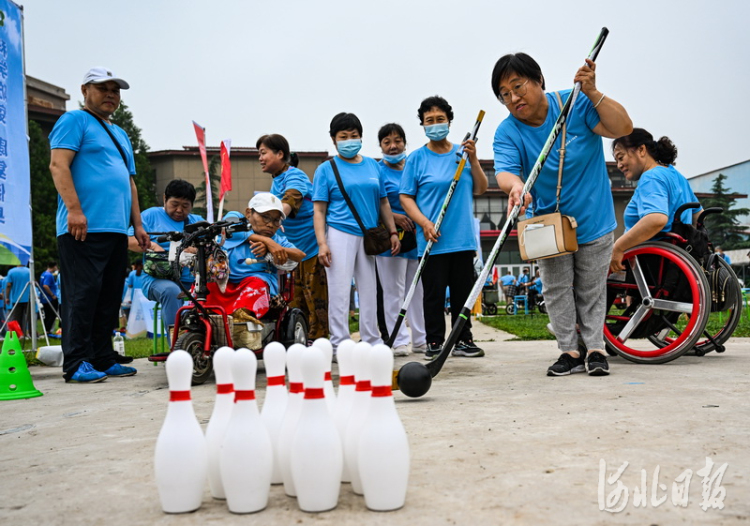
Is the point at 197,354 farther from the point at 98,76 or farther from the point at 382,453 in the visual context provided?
the point at 382,453

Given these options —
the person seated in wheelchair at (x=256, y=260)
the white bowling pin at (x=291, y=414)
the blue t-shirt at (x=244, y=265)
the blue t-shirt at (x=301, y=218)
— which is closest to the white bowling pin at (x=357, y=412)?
the white bowling pin at (x=291, y=414)

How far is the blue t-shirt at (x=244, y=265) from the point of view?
4.70 meters

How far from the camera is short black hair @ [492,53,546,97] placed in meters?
3.89

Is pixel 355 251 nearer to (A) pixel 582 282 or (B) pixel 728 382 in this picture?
(A) pixel 582 282

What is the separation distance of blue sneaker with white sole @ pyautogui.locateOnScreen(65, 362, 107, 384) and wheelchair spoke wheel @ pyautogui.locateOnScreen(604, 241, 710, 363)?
3.49 metres

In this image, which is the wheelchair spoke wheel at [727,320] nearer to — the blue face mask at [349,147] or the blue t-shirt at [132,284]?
the blue face mask at [349,147]

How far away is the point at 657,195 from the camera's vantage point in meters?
4.60

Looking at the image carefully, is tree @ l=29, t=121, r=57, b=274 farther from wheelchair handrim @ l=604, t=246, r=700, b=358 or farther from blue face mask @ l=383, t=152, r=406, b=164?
wheelchair handrim @ l=604, t=246, r=700, b=358

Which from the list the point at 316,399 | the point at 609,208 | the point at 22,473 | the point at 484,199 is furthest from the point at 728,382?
the point at 484,199

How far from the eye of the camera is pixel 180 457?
68.7 inches

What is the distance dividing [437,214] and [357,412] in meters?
3.79

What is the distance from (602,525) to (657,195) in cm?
354

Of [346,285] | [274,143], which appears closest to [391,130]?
[274,143]

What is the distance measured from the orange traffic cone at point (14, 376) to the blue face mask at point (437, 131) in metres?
3.39
